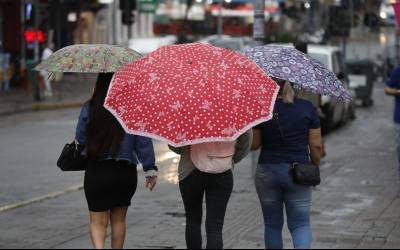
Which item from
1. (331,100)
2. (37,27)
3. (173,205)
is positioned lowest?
(331,100)

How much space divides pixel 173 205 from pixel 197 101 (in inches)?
187

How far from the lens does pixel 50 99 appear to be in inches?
1183

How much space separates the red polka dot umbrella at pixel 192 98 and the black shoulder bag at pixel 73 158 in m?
0.63

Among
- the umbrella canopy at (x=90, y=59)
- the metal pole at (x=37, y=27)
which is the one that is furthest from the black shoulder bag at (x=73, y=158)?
the metal pole at (x=37, y=27)

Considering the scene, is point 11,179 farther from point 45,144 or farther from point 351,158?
point 351,158

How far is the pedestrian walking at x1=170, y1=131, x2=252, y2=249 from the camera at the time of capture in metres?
6.44

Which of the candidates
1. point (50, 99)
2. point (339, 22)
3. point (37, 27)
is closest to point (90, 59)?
point (339, 22)

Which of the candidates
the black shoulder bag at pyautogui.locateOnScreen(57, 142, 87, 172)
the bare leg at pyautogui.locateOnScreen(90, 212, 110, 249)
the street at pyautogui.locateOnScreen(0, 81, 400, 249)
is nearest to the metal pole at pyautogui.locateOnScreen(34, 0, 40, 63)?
the street at pyautogui.locateOnScreen(0, 81, 400, 249)

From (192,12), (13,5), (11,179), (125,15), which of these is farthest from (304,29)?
(11,179)

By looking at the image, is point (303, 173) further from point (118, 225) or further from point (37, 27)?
point (37, 27)

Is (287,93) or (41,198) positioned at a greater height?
(287,93)

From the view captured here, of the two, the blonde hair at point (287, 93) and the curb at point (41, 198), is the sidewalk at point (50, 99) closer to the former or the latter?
the curb at point (41, 198)

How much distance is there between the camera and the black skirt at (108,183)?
6.62 metres

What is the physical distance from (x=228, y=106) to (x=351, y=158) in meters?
10.2
